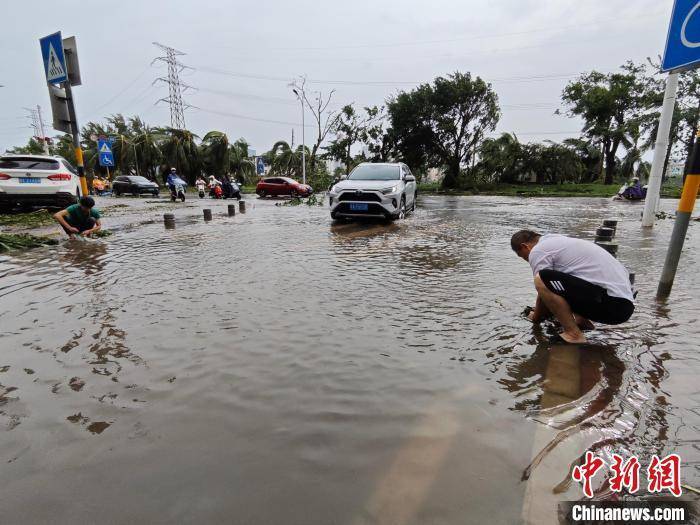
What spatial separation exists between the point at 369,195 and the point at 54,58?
22.3 ft

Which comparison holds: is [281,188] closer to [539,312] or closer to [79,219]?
[79,219]

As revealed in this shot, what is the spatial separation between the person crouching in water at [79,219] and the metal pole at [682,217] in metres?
8.80

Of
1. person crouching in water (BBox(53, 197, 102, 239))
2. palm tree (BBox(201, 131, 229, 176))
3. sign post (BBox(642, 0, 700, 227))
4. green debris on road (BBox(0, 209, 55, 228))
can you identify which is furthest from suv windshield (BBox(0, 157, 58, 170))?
palm tree (BBox(201, 131, 229, 176))

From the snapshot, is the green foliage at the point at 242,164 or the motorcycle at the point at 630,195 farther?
the green foliage at the point at 242,164

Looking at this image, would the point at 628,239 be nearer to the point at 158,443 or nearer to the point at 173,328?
the point at 173,328

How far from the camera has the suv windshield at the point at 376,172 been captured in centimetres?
1076

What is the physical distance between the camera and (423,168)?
42688mm

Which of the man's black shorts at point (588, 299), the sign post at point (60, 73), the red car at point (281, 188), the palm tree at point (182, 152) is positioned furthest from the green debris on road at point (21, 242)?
the palm tree at point (182, 152)

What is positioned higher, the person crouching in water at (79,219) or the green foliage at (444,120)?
the green foliage at (444,120)

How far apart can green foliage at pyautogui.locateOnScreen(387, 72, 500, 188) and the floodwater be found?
3512cm

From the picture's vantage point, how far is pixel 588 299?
10.2ft

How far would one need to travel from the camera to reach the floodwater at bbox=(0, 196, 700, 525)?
177cm

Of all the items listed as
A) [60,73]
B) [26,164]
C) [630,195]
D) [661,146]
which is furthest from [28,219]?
[630,195]

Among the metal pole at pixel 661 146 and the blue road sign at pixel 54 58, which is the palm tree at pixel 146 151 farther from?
the metal pole at pixel 661 146
